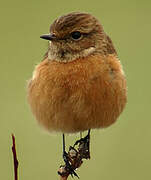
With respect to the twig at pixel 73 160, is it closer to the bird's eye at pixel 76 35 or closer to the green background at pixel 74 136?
the bird's eye at pixel 76 35

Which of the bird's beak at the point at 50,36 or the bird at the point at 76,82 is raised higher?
the bird's beak at the point at 50,36

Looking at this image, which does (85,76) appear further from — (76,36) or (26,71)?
(26,71)

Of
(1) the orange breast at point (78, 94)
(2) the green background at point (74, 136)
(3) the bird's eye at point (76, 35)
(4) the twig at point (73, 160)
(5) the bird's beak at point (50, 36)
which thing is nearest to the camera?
(4) the twig at point (73, 160)

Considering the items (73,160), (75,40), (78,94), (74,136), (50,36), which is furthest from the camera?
(74,136)

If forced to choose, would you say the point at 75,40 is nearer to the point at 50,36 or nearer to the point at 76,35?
the point at 76,35

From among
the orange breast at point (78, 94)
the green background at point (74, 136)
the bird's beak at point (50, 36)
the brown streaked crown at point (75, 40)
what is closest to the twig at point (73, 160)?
the orange breast at point (78, 94)

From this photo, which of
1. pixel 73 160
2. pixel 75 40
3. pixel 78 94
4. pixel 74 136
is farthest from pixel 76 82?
pixel 74 136

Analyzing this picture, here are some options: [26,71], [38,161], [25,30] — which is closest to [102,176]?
[38,161]
